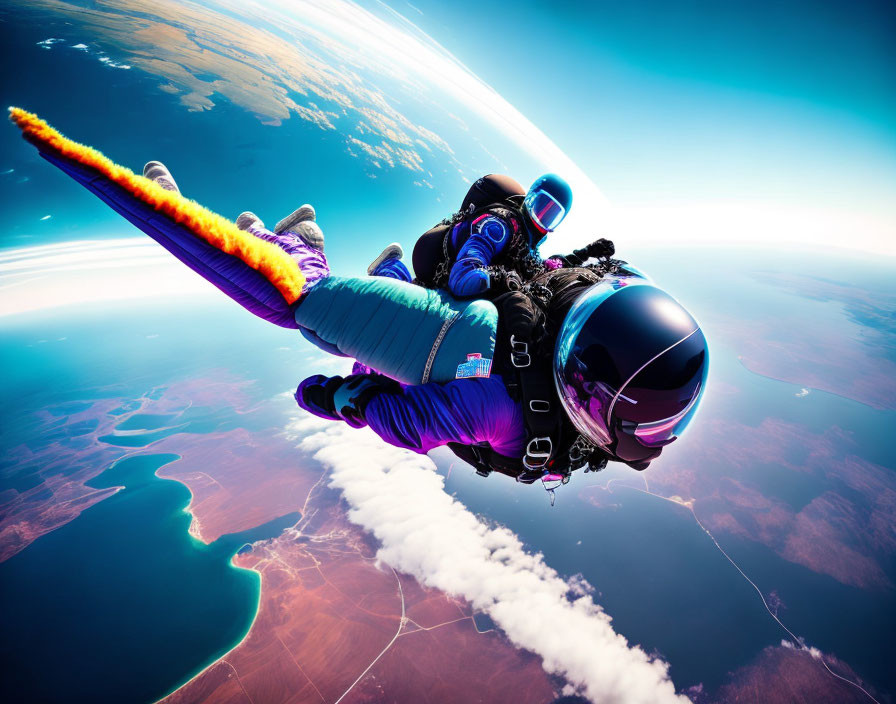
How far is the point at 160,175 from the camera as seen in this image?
152 cm

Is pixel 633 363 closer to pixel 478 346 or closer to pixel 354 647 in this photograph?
pixel 478 346

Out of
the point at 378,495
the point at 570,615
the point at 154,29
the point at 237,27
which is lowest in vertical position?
the point at 378,495

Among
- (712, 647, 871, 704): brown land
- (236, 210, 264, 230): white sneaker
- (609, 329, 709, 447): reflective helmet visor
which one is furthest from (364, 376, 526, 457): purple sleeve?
A: (712, 647, 871, 704): brown land

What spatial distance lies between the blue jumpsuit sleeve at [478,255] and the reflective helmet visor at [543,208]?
273mm

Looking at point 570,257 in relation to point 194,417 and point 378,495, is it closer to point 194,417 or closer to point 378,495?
point 378,495

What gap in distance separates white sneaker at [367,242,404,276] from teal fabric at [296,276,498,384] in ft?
1.51

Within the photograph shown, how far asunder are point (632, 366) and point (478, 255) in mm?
931

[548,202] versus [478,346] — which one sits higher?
[548,202]

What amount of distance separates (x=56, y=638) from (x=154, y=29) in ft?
127

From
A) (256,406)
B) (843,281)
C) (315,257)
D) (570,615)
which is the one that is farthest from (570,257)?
(843,281)

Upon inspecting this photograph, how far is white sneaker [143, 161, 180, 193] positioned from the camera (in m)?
1.46

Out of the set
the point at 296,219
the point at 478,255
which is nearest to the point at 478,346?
the point at 478,255

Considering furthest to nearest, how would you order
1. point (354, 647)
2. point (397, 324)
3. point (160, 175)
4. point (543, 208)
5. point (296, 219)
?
point (354, 647) < point (543, 208) < point (296, 219) < point (160, 175) < point (397, 324)

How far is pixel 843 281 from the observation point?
83.2 meters
